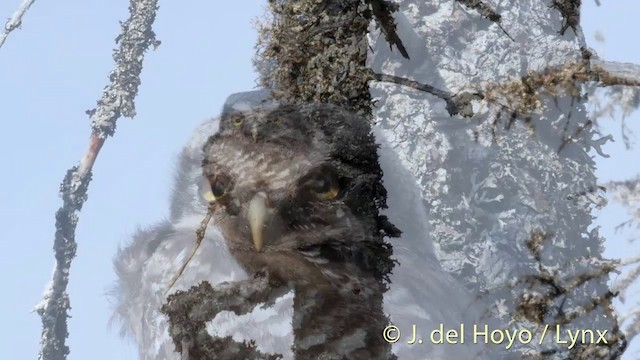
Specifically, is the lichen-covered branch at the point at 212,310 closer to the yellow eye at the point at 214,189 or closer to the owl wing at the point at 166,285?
the yellow eye at the point at 214,189

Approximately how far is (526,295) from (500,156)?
88.7 feet

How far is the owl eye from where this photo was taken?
2.50 metres

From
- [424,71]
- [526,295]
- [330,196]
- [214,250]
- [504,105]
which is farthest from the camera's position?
[424,71]

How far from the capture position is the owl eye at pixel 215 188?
250 cm

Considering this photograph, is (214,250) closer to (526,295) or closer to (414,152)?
(526,295)

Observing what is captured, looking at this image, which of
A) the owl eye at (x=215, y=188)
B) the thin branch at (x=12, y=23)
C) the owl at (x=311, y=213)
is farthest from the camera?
the thin branch at (x=12, y=23)

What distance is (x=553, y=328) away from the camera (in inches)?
131

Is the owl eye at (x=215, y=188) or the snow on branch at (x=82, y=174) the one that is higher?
the snow on branch at (x=82, y=174)

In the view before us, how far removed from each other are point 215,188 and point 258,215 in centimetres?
22

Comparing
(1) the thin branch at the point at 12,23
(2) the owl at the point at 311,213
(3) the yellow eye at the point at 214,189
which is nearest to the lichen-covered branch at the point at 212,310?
(2) the owl at the point at 311,213

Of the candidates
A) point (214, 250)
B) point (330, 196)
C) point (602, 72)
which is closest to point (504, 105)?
point (602, 72)

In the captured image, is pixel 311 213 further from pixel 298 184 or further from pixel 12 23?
pixel 12 23

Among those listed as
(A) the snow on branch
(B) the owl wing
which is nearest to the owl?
(B) the owl wing

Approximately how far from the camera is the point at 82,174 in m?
17.6
